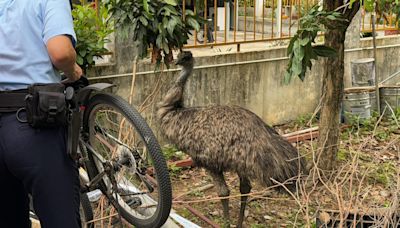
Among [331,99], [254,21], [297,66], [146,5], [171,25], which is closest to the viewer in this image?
[297,66]

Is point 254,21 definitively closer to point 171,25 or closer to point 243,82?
point 243,82

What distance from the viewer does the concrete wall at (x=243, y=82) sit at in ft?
20.8

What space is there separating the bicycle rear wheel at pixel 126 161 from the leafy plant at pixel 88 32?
1676 millimetres

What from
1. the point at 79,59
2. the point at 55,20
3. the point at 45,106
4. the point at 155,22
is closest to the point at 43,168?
the point at 45,106

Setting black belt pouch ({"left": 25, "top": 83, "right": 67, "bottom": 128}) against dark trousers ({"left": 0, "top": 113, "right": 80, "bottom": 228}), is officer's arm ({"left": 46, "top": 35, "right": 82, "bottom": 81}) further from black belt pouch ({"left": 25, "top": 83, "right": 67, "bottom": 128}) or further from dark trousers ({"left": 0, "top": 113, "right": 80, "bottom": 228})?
dark trousers ({"left": 0, "top": 113, "right": 80, "bottom": 228})

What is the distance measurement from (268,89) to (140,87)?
1.96 meters

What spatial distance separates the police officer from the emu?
201cm

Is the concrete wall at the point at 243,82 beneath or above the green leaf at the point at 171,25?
beneath

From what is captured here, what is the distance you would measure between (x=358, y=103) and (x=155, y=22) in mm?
4177

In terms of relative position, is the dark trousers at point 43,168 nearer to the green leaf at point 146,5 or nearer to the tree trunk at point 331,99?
the green leaf at point 146,5

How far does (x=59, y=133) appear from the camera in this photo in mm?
2803

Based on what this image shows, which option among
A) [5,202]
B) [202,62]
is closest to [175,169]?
[202,62]

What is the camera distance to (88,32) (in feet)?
18.0

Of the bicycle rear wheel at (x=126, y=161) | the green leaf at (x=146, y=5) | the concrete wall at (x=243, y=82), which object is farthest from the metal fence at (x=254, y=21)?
the bicycle rear wheel at (x=126, y=161)
